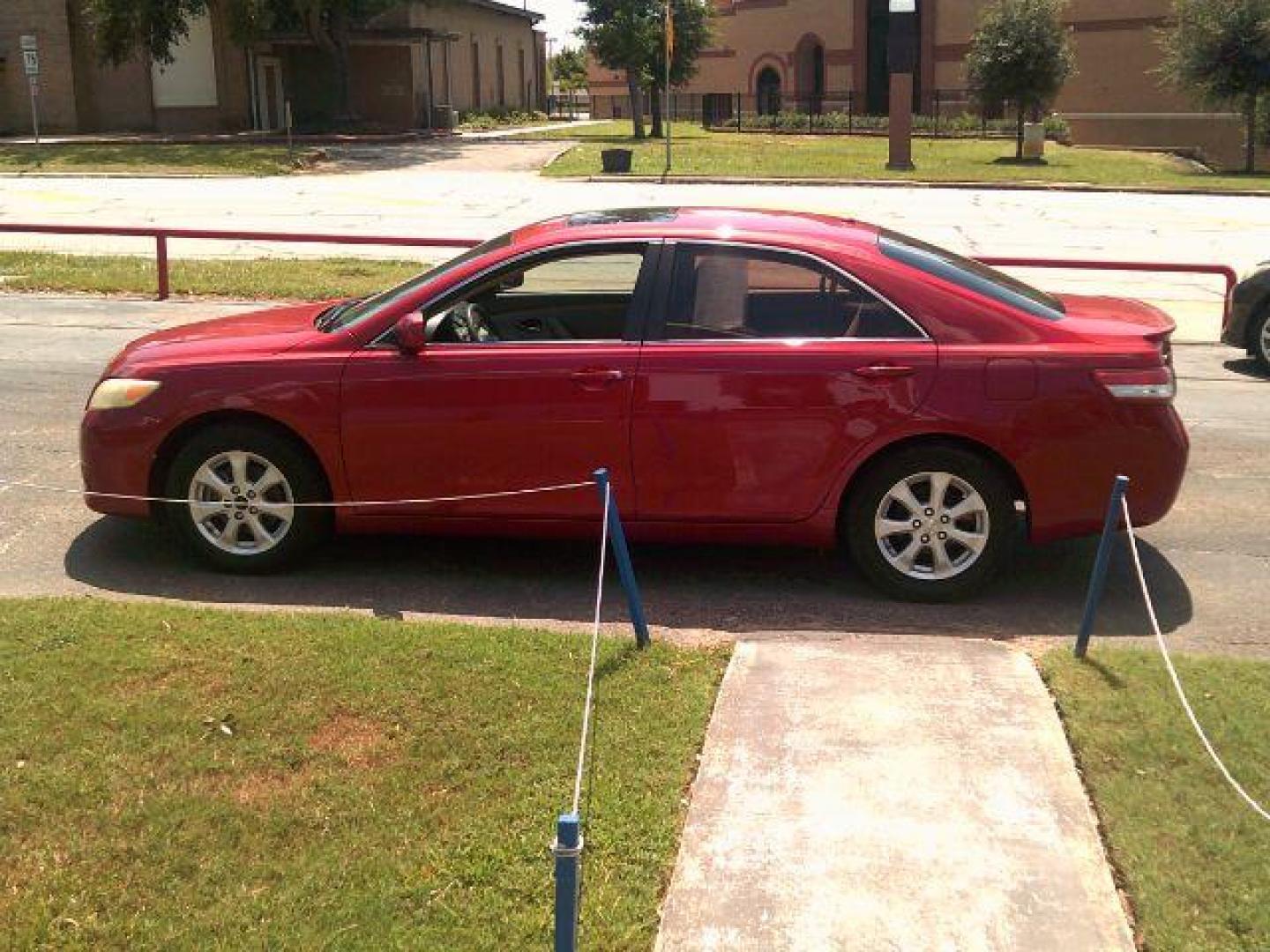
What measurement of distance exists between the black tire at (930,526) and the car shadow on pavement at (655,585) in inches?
4.5

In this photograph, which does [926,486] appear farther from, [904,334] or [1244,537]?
[1244,537]

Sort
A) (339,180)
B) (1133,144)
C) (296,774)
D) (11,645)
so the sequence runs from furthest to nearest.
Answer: (1133,144) → (339,180) → (11,645) → (296,774)

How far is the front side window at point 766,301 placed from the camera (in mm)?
5613

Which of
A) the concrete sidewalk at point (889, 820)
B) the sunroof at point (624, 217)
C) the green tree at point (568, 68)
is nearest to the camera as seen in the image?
the concrete sidewalk at point (889, 820)

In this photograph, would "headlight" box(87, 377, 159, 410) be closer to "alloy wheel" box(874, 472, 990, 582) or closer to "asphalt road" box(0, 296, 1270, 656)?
"asphalt road" box(0, 296, 1270, 656)

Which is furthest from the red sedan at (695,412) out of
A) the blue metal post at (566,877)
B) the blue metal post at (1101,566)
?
the blue metal post at (566,877)

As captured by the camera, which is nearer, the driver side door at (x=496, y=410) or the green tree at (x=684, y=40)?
the driver side door at (x=496, y=410)

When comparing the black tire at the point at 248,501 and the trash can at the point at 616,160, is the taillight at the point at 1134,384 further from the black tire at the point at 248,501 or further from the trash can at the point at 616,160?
the trash can at the point at 616,160

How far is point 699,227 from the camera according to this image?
5832 mm

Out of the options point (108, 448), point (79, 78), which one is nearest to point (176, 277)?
point (108, 448)

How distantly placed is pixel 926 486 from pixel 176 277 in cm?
1230

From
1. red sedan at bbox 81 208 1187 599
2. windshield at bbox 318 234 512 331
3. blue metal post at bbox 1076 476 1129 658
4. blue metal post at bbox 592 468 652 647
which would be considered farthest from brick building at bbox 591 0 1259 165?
blue metal post at bbox 592 468 652 647

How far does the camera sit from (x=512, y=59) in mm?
68312

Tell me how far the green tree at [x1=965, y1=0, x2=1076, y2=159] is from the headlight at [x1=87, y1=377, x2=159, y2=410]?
130 feet
